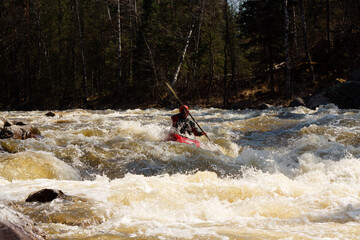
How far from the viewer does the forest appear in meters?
20.3

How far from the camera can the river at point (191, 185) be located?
3.53m

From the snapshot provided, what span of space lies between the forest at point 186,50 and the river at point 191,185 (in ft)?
34.1

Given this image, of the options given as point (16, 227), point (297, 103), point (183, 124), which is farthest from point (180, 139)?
point (297, 103)

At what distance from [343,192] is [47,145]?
19.7 feet

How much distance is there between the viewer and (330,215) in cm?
391

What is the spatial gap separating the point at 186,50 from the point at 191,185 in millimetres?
20240

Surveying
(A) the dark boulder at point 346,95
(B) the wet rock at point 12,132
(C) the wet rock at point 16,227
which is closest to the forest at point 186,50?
(A) the dark boulder at point 346,95

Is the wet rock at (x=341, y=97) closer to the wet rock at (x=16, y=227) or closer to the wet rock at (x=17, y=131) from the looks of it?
the wet rock at (x=17, y=131)

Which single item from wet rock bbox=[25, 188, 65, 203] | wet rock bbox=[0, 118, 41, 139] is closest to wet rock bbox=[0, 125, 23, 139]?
wet rock bbox=[0, 118, 41, 139]

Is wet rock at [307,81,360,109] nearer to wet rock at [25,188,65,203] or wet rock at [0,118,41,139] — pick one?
wet rock at [0,118,41,139]

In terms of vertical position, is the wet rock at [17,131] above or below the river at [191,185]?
above

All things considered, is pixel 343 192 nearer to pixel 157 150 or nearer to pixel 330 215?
pixel 330 215

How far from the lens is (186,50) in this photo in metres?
24.4

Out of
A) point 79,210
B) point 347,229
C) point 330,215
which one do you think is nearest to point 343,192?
point 330,215
